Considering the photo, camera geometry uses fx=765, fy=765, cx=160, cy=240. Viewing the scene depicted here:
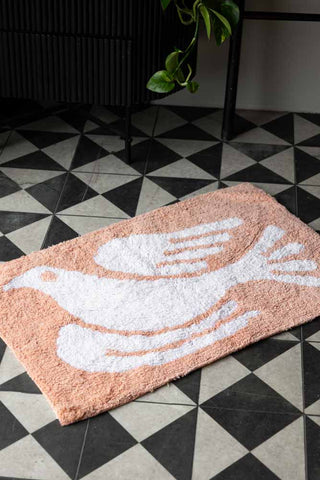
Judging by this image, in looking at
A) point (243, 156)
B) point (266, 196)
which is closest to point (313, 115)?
point (243, 156)

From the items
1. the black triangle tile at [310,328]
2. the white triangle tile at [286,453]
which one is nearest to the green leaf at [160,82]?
the black triangle tile at [310,328]

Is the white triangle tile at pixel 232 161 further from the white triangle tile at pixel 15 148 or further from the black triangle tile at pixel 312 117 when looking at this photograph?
the white triangle tile at pixel 15 148

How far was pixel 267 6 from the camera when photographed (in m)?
3.09

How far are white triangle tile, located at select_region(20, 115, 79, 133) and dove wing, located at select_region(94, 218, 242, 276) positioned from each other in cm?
81

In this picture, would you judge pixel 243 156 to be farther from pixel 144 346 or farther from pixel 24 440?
pixel 24 440

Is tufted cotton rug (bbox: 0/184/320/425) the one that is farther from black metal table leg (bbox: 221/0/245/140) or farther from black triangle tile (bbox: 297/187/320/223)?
black metal table leg (bbox: 221/0/245/140)

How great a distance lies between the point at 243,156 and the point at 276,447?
1.44m

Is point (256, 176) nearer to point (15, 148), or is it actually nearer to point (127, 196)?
point (127, 196)

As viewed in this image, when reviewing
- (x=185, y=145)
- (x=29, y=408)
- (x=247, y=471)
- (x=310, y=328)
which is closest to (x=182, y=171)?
(x=185, y=145)

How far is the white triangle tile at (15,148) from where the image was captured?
3.02 meters

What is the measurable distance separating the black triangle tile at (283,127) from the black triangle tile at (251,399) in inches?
54.7

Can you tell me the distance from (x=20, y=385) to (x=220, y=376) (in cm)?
55

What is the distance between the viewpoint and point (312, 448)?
6.31 feet

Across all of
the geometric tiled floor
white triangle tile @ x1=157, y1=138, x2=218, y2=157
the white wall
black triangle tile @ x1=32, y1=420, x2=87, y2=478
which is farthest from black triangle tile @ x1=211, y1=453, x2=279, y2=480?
the white wall
